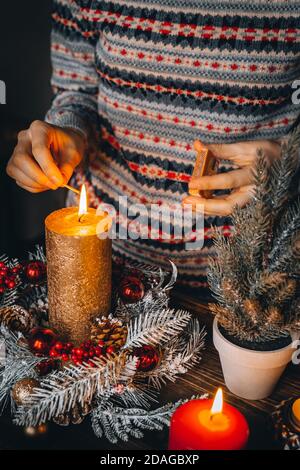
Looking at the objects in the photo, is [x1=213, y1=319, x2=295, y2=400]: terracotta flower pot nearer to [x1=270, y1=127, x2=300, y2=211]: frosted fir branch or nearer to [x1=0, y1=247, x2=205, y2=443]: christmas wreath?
[x1=0, y1=247, x2=205, y2=443]: christmas wreath

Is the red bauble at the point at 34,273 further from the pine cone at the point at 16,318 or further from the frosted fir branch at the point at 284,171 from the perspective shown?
the frosted fir branch at the point at 284,171

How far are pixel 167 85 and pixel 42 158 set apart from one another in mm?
405

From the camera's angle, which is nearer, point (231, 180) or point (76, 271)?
point (76, 271)

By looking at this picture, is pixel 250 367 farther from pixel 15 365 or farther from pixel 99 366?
pixel 15 365

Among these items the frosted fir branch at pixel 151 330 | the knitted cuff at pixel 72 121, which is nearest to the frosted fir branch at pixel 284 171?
the frosted fir branch at pixel 151 330

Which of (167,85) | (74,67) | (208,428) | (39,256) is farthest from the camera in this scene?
(74,67)

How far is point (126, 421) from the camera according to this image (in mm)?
633

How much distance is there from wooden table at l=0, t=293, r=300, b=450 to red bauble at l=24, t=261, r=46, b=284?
27 centimetres

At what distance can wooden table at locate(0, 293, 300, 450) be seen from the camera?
60 centimetres

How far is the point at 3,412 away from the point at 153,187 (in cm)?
69

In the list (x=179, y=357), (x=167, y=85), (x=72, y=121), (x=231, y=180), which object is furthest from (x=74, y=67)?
(x=179, y=357)

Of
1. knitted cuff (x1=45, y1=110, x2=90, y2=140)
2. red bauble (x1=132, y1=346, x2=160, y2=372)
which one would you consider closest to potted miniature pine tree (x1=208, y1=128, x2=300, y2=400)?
red bauble (x1=132, y1=346, x2=160, y2=372)
